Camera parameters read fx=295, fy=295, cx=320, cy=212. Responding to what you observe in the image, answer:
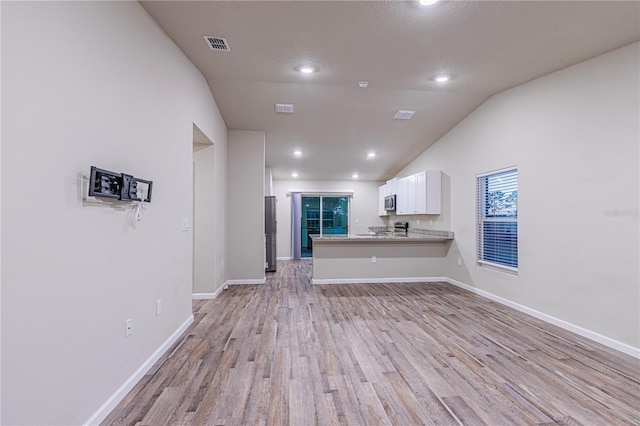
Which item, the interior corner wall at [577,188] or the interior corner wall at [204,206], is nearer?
the interior corner wall at [577,188]

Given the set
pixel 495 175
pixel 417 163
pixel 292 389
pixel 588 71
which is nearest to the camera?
pixel 292 389

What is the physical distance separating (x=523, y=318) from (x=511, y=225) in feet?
3.91

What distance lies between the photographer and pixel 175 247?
2848mm

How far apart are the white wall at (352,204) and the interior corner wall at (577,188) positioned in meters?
4.48

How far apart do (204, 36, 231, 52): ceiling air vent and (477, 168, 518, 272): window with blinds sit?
12.4 feet

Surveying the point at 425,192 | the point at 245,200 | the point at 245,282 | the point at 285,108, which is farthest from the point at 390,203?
the point at 245,282

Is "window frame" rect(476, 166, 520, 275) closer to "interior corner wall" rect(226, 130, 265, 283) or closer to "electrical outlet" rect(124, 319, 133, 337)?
"interior corner wall" rect(226, 130, 265, 283)

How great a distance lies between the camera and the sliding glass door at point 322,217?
868cm

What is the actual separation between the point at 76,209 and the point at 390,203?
6.27 m

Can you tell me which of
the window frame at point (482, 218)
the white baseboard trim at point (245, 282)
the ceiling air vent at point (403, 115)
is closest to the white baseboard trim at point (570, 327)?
the window frame at point (482, 218)

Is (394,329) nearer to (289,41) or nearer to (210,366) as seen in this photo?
(210,366)

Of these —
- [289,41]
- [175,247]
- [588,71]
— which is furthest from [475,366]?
[289,41]

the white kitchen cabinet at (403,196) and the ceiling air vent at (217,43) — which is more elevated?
the ceiling air vent at (217,43)

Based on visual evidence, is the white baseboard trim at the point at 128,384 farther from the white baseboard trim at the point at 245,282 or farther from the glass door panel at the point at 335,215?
the glass door panel at the point at 335,215
